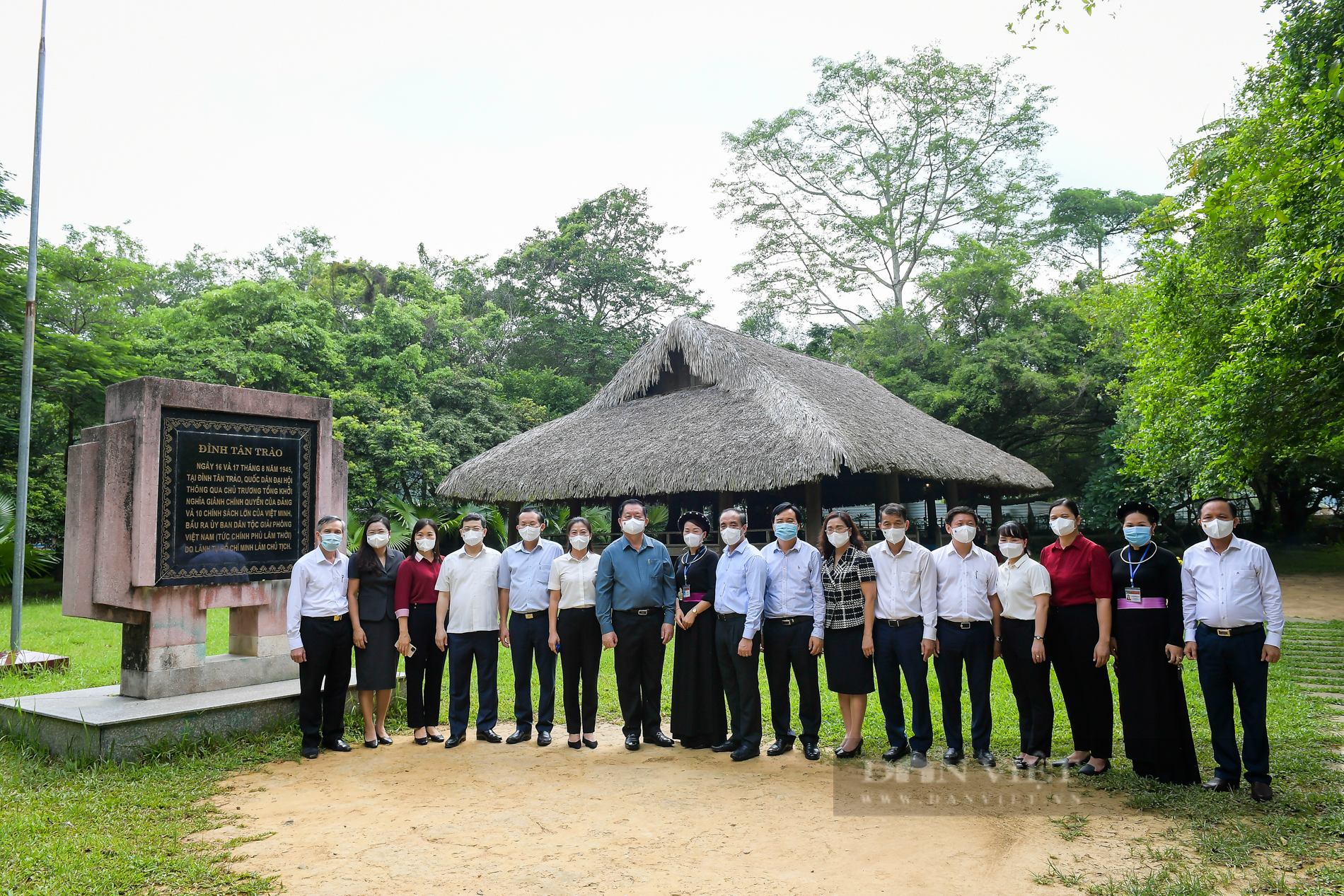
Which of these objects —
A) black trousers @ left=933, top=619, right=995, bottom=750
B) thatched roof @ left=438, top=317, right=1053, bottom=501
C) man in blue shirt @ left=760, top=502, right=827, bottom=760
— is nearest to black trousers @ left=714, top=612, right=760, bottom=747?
man in blue shirt @ left=760, top=502, right=827, bottom=760

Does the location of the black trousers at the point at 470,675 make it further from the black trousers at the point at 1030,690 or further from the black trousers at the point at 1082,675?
the black trousers at the point at 1082,675

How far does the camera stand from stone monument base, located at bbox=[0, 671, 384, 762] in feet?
16.4

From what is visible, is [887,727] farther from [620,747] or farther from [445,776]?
[445,776]

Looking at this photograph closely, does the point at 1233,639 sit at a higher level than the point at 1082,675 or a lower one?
higher

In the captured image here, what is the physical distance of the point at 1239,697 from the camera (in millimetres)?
4270

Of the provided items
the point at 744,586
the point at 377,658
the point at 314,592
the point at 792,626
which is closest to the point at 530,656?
the point at 377,658

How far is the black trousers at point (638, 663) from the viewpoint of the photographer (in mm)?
5547

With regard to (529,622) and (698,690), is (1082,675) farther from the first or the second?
(529,622)

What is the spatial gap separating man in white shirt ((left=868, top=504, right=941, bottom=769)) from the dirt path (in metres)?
0.52

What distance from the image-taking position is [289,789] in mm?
4707

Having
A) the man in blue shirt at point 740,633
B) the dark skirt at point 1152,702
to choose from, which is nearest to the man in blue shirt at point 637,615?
the man in blue shirt at point 740,633

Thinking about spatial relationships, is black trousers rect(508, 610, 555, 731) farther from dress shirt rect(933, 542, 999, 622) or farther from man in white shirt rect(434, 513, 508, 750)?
dress shirt rect(933, 542, 999, 622)

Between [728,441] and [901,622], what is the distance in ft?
25.5

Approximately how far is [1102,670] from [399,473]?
Result: 16.3 m
